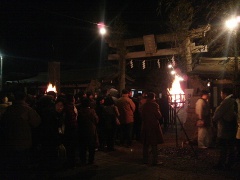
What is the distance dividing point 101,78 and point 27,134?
17310 millimetres

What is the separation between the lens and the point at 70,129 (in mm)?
7879

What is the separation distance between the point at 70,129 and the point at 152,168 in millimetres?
2416

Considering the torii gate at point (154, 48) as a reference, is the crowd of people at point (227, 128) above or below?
below

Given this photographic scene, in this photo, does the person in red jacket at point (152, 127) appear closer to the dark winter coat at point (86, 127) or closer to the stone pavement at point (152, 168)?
the stone pavement at point (152, 168)

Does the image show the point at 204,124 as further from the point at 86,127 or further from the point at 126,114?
the point at 86,127

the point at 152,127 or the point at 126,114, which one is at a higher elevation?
the point at 126,114

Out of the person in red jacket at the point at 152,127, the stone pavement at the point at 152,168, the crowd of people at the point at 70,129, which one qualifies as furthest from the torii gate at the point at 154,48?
the person in red jacket at the point at 152,127

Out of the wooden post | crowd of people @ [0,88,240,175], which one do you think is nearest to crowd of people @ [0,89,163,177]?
crowd of people @ [0,88,240,175]

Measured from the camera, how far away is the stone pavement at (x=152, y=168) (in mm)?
7188

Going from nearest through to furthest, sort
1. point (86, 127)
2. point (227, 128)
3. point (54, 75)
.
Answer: point (227, 128) → point (86, 127) → point (54, 75)

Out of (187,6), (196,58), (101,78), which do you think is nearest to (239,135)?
(187,6)

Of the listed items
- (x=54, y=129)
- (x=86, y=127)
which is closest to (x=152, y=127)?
(x=86, y=127)

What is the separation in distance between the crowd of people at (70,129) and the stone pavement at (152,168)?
0.33 m

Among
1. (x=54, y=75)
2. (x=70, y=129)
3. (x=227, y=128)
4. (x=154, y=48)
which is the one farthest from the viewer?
(x=54, y=75)
